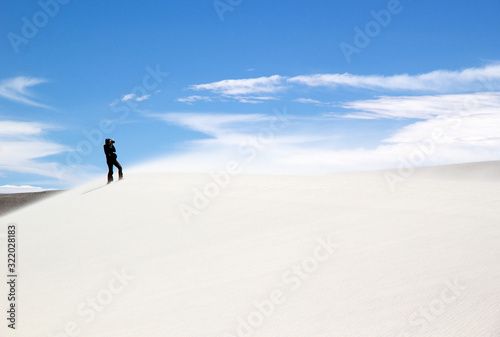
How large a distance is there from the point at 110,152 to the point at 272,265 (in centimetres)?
797

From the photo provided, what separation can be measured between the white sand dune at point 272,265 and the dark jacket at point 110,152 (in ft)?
6.99

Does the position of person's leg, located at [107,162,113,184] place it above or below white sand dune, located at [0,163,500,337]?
above

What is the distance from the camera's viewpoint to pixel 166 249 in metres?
8.13

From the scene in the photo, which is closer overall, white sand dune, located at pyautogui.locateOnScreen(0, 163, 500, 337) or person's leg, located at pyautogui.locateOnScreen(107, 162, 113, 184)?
white sand dune, located at pyautogui.locateOnScreen(0, 163, 500, 337)

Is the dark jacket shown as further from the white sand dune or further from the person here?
the white sand dune

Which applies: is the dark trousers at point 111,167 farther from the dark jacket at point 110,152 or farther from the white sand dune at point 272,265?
the white sand dune at point 272,265

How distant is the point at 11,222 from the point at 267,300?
30.7 feet

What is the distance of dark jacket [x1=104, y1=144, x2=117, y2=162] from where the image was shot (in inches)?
518

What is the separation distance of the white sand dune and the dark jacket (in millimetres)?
→ 2131

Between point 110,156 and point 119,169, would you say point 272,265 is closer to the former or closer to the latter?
point 110,156

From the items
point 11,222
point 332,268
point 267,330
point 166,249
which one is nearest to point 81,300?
point 166,249

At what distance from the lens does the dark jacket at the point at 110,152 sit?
1315 cm

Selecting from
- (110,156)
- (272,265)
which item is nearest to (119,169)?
(110,156)

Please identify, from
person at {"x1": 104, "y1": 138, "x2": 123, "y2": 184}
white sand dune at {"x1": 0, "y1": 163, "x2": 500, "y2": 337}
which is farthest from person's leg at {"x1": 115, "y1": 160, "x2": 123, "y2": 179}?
white sand dune at {"x1": 0, "y1": 163, "x2": 500, "y2": 337}
